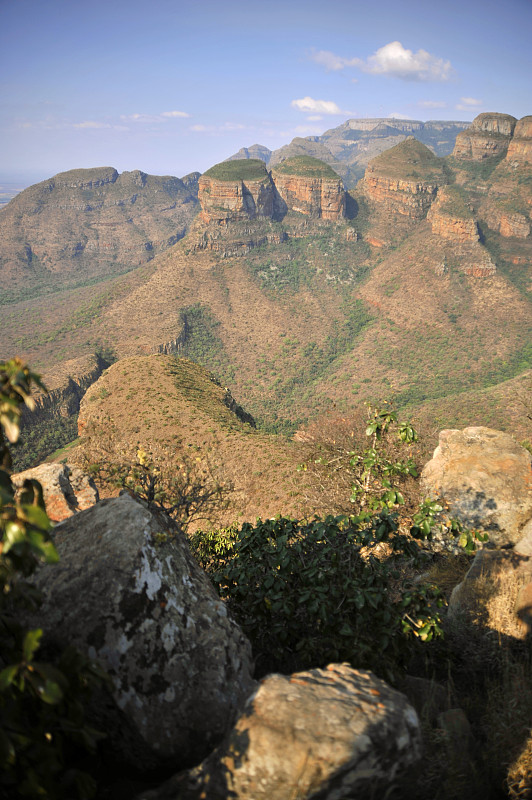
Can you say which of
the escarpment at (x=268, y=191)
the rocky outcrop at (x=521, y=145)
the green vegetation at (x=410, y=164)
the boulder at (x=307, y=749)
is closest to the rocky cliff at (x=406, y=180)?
the green vegetation at (x=410, y=164)

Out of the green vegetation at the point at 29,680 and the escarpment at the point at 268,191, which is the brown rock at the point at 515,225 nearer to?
the escarpment at the point at 268,191

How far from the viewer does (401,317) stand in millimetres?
89562

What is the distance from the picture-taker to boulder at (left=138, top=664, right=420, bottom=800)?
2910 mm

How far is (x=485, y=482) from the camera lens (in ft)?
34.1

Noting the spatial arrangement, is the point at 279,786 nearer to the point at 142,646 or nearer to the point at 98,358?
the point at 142,646

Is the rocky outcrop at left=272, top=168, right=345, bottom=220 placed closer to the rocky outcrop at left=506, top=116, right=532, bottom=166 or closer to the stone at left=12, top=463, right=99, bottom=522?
the rocky outcrop at left=506, top=116, right=532, bottom=166

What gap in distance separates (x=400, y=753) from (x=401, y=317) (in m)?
92.9

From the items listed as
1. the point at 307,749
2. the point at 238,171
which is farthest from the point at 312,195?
the point at 307,749

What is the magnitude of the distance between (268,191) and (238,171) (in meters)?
9.42

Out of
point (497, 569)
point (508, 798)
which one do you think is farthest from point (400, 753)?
point (497, 569)

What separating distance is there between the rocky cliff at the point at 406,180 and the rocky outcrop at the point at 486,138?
26.5 feet

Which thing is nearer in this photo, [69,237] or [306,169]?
[306,169]

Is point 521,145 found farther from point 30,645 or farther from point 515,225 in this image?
point 30,645

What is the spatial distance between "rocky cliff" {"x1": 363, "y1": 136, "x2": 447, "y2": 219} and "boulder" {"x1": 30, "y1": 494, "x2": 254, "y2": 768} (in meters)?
123
